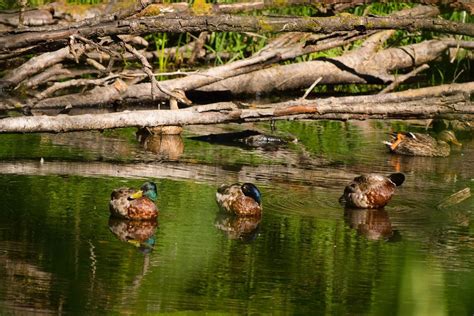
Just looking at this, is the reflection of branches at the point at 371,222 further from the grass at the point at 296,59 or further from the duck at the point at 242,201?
the grass at the point at 296,59

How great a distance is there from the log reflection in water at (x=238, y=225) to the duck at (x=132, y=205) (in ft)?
1.58

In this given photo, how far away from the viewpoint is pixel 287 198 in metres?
10.1

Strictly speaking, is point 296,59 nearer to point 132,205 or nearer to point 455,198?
point 455,198

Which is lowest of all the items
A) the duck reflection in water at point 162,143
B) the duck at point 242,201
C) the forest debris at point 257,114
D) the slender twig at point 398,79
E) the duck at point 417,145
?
the duck at point 242,201

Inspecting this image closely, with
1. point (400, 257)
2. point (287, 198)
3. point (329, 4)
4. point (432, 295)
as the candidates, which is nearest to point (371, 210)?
point (287, 198)

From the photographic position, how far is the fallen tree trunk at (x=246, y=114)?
427 inches

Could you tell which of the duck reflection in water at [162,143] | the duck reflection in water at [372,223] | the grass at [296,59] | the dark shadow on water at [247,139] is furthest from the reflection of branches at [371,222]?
the grass at [296,59]

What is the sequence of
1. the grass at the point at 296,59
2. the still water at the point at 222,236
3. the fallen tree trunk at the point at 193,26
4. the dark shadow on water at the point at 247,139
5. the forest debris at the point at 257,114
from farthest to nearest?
the grass at the point at 296,59 → the dark shadow on water at the point at 247,139 → the forest debris at the point at 257,114 → the fallen tree trunk at the point at 193,26 → the still water at the point at 222,236

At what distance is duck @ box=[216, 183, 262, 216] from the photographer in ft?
30.3

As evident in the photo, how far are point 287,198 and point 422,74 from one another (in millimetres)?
8135

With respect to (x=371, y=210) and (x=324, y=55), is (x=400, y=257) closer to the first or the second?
(x=371, y=210)

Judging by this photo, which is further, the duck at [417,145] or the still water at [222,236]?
the duck at [417,145]

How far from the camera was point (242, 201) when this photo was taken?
9242mm

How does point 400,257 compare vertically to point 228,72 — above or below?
below
